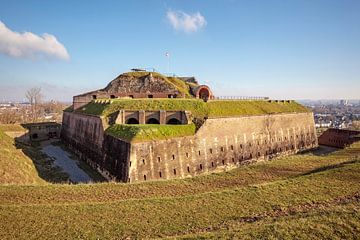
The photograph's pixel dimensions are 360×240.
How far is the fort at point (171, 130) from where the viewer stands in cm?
2145

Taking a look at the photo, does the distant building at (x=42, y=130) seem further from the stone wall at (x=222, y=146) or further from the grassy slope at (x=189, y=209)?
the grassy slope at (x=189, y=209)

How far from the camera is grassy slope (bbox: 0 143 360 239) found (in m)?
9.66

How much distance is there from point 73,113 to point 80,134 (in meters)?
5.16

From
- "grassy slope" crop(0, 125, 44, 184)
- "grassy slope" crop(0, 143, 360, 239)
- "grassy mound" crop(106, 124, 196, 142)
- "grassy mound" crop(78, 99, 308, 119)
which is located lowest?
"grassy slope" crop(0, 125, 44, 184)

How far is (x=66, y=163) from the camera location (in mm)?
27578

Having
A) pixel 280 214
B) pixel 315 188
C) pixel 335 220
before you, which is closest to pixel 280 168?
pixel 315 188

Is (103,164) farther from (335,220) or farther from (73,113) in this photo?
(335,220)

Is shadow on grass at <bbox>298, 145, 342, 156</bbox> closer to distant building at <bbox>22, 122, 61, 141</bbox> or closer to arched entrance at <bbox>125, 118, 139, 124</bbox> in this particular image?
arched entrance at <bbox>125, 118, 139, 124</bbox>

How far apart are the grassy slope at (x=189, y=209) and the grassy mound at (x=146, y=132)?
564cm

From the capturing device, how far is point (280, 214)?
11.5m

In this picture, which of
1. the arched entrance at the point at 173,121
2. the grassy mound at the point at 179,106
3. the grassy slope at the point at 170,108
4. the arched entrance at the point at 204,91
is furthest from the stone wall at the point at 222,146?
the arched entrance at the point at 204,91

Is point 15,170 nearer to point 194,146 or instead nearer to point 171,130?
point 171,130

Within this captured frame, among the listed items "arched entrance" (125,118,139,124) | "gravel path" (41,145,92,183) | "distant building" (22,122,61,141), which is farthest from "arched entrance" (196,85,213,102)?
"distant building" (22,122,61,141)

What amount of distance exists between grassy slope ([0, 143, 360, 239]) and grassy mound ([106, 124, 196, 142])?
5645 mm
